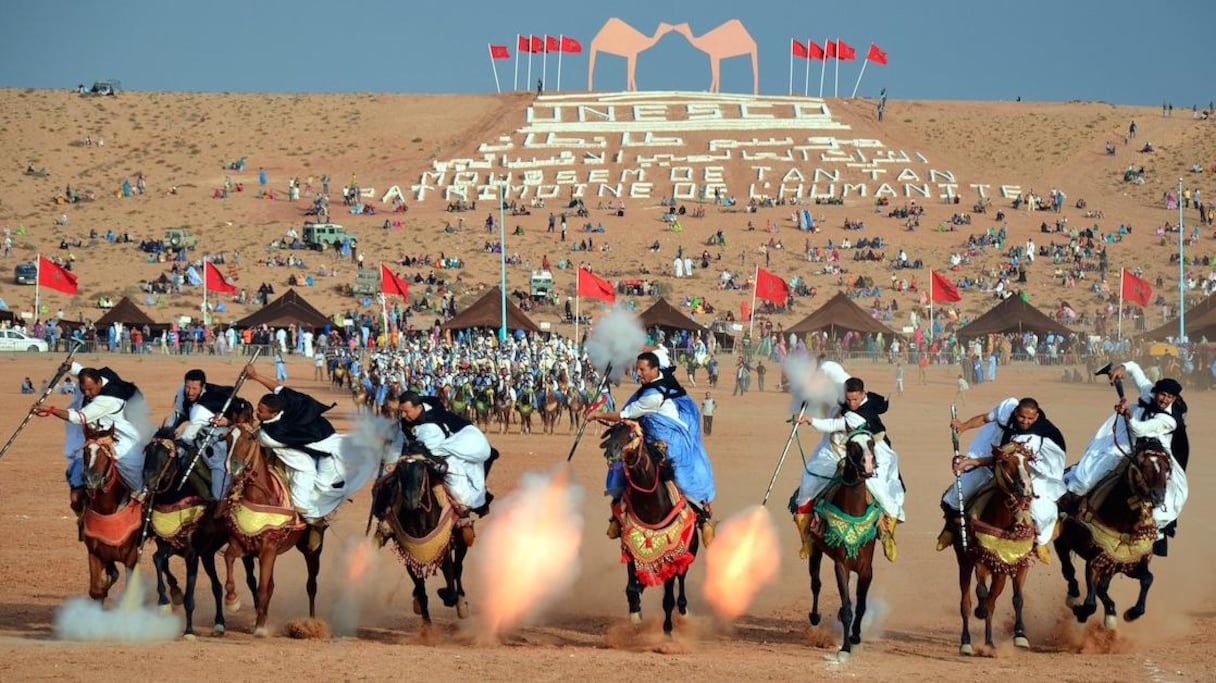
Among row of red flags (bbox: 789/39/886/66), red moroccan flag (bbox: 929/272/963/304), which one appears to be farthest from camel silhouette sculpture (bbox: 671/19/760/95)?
red moroccan flag (bbox: 929/272/963/304)

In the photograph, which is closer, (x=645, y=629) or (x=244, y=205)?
(x=645, y=629)

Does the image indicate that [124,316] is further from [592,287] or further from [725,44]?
[725,44]

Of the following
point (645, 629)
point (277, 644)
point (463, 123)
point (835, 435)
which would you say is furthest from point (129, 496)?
point (463, 123)

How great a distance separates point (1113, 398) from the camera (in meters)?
44.5

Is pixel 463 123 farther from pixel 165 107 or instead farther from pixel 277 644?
pixel 277 644

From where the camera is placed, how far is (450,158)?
11081cm

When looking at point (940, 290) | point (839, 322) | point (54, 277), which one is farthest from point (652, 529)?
point (54, 277)

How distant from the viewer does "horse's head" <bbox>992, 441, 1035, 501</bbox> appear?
14508 millimetres

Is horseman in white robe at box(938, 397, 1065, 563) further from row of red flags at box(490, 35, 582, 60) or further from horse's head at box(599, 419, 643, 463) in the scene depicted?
row of red flags at box(490, 35, 582, 60)

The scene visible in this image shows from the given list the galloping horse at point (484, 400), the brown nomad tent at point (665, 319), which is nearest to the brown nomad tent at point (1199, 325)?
the brown nomad tent at point (665, 319)

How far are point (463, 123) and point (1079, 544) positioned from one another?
Result: 363ft

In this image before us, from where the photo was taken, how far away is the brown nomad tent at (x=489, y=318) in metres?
56.1

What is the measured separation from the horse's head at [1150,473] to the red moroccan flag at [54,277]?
47.8 m

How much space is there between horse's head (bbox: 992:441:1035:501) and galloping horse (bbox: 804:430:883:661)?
1.19 m
